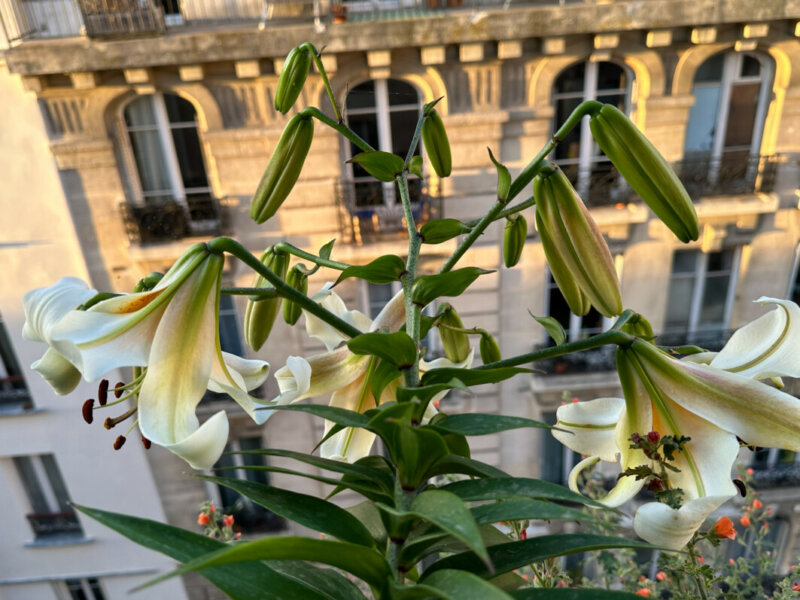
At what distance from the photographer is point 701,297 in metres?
2.43

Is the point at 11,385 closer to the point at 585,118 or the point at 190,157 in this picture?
the point at 190,157

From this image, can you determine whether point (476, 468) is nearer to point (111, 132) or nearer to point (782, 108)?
point (111, 132)

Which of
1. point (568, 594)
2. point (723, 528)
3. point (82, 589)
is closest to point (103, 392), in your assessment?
point (568, 594)

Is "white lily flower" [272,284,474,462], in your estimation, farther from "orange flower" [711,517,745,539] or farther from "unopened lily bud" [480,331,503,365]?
"orange flower" [711,517,745,539]

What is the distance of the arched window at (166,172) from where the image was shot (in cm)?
207

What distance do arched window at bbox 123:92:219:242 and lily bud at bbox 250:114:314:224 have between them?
5.77ft

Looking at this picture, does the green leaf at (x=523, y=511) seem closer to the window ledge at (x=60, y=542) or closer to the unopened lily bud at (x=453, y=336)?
the unopened lily bud at (x=453, y=336)

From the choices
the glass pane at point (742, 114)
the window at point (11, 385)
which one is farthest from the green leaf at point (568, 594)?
the window at point (11, 385)

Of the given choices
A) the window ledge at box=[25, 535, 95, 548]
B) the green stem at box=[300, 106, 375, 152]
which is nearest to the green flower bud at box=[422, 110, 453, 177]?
the green stem at box=[300, 106, 375, 152]

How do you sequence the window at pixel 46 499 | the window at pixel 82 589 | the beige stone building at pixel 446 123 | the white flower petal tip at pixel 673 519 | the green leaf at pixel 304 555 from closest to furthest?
the green leaf at pixel 304 555 < the white flower petal tip at pixel 673 519 < the beige stone building at pixel 446 123 < the window at pixel 46 499 < the window at pixel 82 589

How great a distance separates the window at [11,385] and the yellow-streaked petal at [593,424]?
2632 millimetres

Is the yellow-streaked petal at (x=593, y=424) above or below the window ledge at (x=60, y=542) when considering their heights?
above

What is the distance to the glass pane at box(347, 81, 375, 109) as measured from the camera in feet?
6.75

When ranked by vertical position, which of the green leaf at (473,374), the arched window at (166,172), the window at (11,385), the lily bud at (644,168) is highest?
the lily bud at (644,168)
